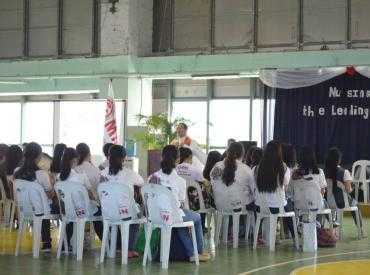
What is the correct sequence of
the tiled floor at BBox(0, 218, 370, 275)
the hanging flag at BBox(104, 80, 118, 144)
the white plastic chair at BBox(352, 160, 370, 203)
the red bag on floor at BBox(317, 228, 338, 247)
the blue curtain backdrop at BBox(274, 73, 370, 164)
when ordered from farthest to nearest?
the hanging flag at BBox(104, 80, 118, 144), the blue curtain backdrop at BBox(274, 73, 370, 164), the white plastic chair at BBox(352, 160, 370, 203), the red bag on floor at BBox(317, 228, 338, 247), the tiled floor at BBox(0, 218, 370, 275)

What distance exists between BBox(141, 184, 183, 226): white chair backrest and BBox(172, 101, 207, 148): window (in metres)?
8.01

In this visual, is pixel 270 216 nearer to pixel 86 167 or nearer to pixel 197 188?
pixel 197 188

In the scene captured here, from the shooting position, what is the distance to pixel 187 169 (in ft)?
26.6

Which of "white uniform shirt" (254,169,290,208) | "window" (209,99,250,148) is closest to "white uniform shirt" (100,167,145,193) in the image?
"white uniform shirt" (254,169,290,208)

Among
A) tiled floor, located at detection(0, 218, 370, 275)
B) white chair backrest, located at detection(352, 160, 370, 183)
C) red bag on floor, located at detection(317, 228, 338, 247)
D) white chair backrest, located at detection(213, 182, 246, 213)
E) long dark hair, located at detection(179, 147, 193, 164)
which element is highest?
long dark hair, located at detection(179, 147, 193, 164)

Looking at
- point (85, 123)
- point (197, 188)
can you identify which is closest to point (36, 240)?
point (197, 188)

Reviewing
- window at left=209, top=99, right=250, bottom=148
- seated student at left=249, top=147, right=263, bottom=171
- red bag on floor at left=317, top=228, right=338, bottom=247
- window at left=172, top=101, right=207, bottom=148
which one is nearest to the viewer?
red bag on floor at left=317, top=228, right=338, bottom=247

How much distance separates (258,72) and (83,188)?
20.5 ft

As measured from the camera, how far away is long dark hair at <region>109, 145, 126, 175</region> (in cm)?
695

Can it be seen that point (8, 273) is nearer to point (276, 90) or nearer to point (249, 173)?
point (249, 173)

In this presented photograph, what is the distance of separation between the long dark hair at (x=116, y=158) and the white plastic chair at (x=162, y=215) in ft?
1.33

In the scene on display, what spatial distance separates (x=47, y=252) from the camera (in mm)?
7598

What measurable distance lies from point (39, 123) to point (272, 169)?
9.82 metres

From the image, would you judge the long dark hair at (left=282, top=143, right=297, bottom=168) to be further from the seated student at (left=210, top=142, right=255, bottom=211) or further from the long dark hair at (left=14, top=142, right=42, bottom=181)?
the long dark hair at (left=14, top=142, right=42, bottom=181)
